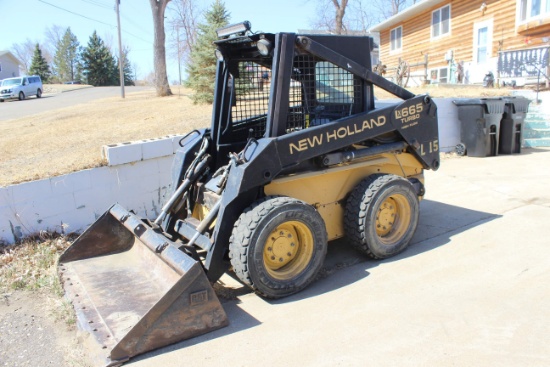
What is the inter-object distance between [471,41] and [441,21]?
304 cm

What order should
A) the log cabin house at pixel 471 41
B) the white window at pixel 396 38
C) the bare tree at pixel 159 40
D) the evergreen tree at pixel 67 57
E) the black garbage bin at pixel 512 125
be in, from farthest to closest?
the evergreen tree at pixel 67 57
the white window at pixel 396 38
the bare tree at pixel 159 40
the log cabin house at pixel 471 41
the black garbage bin at pixel 512 125

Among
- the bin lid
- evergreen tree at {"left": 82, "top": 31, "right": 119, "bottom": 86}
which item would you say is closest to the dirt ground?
the bin lid

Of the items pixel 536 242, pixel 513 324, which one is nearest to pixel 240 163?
pixel 513 324

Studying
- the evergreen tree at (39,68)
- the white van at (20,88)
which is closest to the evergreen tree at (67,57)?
the evergreen tree at (39,68)

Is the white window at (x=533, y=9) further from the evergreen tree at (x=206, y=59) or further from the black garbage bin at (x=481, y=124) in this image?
the evergreen tree at (x=206, y=59)

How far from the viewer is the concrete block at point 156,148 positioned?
6246mm

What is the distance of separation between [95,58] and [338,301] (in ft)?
189

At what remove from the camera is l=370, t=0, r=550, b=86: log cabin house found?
47.6 feet

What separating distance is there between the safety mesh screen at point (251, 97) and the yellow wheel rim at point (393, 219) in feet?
5.35

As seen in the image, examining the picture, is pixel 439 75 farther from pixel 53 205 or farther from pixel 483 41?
pixel 53 205

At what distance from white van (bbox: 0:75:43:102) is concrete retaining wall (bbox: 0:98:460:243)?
29326 millimetres

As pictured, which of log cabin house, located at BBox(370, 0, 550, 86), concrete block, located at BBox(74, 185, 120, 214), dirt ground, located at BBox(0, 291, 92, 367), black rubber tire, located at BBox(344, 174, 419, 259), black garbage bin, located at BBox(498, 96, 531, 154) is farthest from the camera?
log cabin house, located at BBox(370, 0, 550, 86)

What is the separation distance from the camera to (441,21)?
21.2m

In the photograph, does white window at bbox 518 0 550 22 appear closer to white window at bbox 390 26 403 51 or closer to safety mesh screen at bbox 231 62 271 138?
white window at bbox 390 26 403 51
